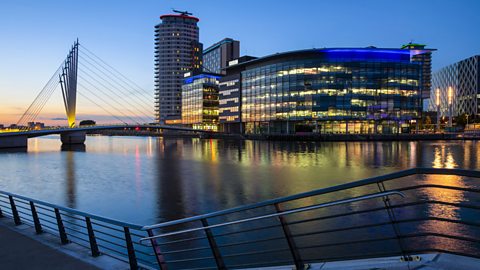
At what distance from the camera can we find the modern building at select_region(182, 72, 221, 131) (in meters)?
169

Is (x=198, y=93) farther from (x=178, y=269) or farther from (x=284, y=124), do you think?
(x=178, y=269)

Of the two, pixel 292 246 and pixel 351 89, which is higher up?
pixel 351 89

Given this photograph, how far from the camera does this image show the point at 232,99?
5413 inches

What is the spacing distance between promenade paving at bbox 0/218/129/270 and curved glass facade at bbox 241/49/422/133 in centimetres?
10380

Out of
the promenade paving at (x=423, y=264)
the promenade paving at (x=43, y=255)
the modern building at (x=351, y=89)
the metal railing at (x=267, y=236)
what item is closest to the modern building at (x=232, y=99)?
the modern building at (x=351, y=89)

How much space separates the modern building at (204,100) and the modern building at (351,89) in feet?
205

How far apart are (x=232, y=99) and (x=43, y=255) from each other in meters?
132

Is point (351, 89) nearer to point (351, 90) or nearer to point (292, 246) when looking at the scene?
point (351, 90)

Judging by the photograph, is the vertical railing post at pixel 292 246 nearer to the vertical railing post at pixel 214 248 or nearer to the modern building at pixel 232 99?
the vertical railing post at pixel 214 248

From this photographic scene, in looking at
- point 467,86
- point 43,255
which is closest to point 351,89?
point 43,255

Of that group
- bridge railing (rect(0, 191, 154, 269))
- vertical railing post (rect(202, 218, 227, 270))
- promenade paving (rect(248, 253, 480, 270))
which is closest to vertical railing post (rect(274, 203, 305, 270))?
promenade paving (rect(248, 253, 480, 270))

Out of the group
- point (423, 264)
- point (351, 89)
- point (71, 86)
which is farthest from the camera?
point (351, 89)

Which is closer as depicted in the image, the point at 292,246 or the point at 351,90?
the point at 292,246

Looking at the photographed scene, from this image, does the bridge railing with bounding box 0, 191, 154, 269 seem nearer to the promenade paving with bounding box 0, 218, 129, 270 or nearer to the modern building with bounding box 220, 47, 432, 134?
the promenade paving with bounding box 0, 218, 129, 270
